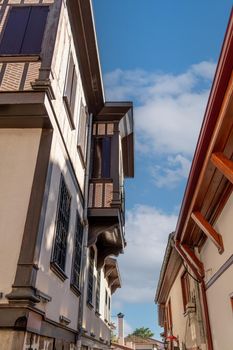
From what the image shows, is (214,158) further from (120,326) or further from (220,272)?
(120,326)

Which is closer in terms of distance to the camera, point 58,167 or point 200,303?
point 58,167

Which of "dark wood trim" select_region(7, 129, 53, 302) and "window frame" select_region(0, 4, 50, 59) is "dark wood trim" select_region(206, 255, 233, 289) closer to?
"dark wood trim" select_region(7, 129, 53, 302)

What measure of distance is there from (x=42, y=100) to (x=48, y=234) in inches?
Result: 90.7

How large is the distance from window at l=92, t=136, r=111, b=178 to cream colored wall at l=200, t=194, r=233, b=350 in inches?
165

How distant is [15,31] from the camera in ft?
22.9

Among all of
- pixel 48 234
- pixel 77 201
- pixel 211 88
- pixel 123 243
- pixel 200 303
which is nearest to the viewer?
pixel 211 88

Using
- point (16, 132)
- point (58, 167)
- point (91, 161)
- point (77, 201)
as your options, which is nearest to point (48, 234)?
Answer: point (58, 167)

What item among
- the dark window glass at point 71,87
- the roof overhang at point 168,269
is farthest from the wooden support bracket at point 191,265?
the dark window glass at point 71,87

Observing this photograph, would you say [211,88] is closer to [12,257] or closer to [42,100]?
[42,100]

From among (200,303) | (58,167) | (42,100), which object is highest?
(42,100)

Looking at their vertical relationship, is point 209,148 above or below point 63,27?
below

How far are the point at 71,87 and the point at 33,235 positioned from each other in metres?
4.39

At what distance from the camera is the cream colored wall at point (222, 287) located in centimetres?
489

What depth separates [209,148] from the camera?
425cm
